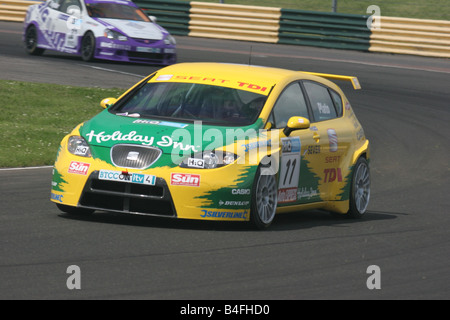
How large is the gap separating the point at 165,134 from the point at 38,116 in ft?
25.2

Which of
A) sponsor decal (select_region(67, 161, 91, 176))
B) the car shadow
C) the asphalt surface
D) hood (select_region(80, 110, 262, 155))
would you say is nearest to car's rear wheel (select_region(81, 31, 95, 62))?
the asphalt surface

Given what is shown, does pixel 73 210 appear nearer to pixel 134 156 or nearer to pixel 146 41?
pixel 134 156

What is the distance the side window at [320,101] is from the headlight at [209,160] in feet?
5.76

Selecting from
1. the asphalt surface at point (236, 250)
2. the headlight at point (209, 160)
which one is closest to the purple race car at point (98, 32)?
the asphalt surface at point (236, 250)

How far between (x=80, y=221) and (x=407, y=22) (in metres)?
19.9

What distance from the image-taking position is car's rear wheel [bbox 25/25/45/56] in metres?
24.4

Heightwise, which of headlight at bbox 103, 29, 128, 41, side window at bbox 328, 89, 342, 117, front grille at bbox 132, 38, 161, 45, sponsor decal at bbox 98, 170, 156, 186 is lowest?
front grille at bbox 132, 38, 161, 45

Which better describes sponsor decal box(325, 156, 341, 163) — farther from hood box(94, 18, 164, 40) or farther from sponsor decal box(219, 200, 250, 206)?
hood box(94, 18, 164, 40)

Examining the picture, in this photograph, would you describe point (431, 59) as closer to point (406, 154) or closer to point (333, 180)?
point (406, 154)

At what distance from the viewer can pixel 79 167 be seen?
29.8 ft

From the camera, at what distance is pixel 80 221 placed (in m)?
9.12

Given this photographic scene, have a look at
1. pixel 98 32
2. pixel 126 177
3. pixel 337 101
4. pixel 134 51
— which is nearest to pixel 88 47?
pixel 98 32

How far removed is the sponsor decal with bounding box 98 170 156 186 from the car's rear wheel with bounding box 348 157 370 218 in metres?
2.72

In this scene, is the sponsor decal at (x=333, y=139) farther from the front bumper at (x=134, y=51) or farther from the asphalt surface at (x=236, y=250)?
the front bumper at (x=134, y=51)
